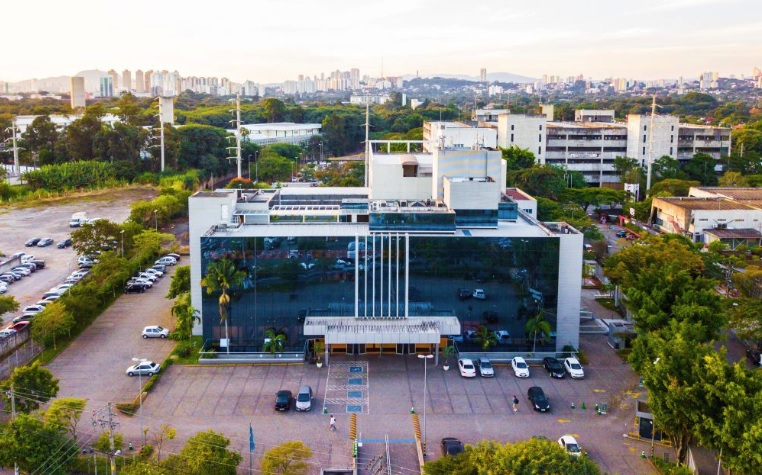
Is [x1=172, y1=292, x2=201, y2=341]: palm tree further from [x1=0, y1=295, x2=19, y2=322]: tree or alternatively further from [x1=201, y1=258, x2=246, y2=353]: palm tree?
[x1=0, y1=295, x2=19, y2=322]: tree

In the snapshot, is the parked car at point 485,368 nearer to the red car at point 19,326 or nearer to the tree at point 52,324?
the tree at point 52,324

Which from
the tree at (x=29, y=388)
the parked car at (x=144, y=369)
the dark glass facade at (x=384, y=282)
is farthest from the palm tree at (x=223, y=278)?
the tree at (x=29, y=388)

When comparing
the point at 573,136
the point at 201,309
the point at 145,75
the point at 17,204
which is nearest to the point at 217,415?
the point at 201,309

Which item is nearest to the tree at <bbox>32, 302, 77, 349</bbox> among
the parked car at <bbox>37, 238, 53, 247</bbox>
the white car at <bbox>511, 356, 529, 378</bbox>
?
the white car at <bbox>511, 356, 529, 378</bbox>

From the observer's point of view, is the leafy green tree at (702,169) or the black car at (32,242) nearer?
the black car at (32,242)

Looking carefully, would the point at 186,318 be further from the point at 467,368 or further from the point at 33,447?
the point at 467,368

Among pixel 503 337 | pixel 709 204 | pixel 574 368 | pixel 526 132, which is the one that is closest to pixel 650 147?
pixel 526 132
